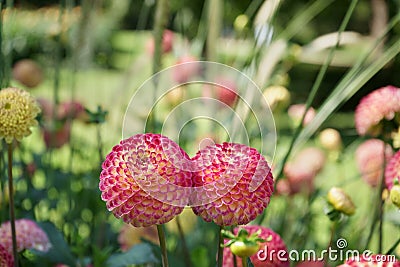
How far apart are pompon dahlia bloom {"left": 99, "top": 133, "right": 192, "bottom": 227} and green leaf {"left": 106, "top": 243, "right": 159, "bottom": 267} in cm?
13

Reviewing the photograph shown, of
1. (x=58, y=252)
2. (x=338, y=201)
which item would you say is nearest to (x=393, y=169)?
(x=338, y=201)

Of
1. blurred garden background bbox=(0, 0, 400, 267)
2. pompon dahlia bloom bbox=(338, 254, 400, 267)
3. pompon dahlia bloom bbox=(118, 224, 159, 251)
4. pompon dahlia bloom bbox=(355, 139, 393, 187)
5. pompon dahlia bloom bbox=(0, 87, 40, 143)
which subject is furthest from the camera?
pompon dahlia bloom bbox=(355, 139, 393, 187)

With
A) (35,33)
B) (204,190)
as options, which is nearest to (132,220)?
(204,190)

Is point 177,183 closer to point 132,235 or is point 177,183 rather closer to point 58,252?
point 58,252

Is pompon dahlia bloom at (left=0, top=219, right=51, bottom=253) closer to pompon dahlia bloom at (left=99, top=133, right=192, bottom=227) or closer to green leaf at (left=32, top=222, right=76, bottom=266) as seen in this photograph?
green leaf at (left=32, top=222, right=76, bottom=266)

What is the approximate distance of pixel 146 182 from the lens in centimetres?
38

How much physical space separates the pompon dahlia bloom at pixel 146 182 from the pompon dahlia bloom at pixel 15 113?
0.12 m

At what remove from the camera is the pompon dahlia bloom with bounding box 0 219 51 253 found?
551 mm

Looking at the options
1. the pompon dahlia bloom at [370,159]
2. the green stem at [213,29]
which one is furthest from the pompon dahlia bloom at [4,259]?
the pompon dahlia bloom at [370,159]

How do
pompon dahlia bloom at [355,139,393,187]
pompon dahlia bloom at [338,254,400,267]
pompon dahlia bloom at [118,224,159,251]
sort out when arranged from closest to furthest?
pompon dahlia bloom at [338,254,400,267]
pompon dahlia bloom at [118,224,159,251]
pompon dahlia bloom at [355,139,393,187]

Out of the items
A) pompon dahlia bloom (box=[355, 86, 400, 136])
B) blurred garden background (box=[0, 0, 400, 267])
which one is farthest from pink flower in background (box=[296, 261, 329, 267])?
pompon dahlia bloom (box=[355, 86, 400, 136])

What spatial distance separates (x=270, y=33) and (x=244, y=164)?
0.27 metres

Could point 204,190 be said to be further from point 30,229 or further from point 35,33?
point 35,33

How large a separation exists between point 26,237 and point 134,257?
10 centimetres
